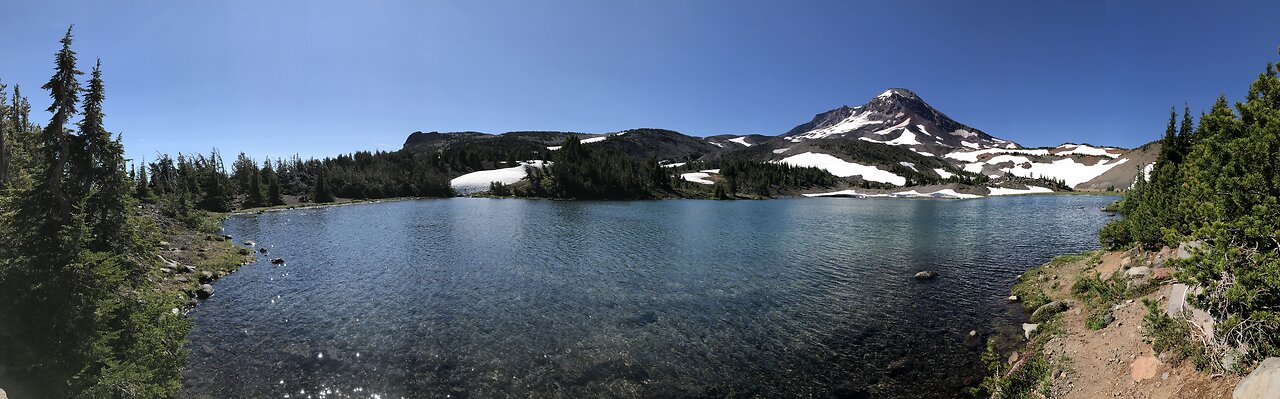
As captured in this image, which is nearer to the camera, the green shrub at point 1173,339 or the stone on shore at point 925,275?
the green shrub at point 1173,339

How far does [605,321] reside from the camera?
928 inches

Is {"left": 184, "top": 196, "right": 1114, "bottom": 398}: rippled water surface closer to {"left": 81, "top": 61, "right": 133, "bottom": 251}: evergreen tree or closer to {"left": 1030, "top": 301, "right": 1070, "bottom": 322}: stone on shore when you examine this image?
{"left": 1030, "top": 301, "right": 1070, "bottom": 322}: stone on shore

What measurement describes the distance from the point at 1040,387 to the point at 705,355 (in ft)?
35.8

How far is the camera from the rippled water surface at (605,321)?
17.0 metres

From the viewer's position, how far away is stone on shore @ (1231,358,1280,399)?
797 centimetres

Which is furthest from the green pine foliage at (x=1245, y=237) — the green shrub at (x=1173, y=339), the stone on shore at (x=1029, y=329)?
the stone on shore at (x=1029, y=329)

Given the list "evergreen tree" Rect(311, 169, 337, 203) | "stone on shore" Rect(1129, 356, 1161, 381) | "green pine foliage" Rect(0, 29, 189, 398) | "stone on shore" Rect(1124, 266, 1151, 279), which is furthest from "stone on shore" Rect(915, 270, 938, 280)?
"evergreen tree" Rect(311, 169, 337, 203)

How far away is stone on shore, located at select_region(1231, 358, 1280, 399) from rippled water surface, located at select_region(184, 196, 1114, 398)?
759 cm

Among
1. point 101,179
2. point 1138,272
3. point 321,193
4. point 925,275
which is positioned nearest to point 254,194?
point 321,193

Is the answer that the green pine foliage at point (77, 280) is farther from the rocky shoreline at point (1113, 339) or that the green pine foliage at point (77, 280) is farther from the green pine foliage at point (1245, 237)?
the green pine foliage at point (1245, 237)

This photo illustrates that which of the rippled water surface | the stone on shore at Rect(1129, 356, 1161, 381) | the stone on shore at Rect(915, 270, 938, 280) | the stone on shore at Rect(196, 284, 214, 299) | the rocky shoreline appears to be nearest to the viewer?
the rocky shoreline

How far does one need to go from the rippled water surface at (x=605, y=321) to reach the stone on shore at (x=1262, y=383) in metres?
7.59

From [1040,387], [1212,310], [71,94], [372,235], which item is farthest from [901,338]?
[372,235]

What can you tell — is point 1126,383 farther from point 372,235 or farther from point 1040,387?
point 372,235
